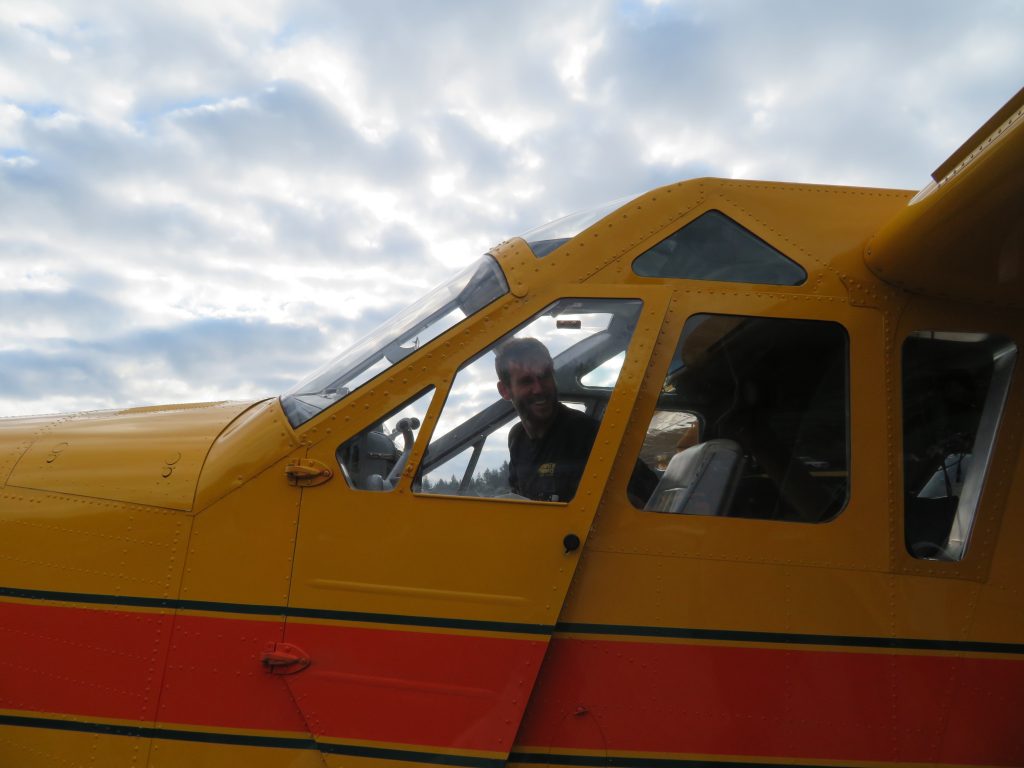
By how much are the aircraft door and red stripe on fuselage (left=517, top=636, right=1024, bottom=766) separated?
7.7 inches

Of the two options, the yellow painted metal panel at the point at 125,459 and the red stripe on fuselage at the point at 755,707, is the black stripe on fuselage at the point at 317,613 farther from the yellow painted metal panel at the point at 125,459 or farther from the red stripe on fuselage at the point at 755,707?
the yellow painted metal panel at the point at 125,459

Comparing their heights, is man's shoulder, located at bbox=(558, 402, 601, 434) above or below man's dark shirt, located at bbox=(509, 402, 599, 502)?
above

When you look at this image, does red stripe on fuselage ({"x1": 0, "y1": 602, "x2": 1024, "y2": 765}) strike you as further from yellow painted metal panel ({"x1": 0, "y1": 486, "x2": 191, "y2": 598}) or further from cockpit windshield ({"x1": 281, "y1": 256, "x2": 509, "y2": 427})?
cockpit windshield ({"x1": 281, "y1": 256, "x2": 509, "y2": 427})

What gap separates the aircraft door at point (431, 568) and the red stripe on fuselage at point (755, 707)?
0.64ft

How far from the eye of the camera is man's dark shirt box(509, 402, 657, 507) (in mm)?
2842

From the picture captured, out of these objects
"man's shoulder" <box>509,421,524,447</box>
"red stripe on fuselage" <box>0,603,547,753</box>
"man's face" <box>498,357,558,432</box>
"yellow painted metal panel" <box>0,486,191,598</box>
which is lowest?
"red stripe on fuselage" <box>0,603,547,753</box>

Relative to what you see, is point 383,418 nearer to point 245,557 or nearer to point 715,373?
point 245,557

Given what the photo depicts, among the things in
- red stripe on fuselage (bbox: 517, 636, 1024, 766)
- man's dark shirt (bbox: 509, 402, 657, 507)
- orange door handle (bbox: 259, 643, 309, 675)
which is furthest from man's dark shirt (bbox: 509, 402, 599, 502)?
orange door handle (bbox: 259, 643, 309, 675)

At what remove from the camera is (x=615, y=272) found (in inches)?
120

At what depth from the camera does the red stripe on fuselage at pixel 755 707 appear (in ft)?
8.75

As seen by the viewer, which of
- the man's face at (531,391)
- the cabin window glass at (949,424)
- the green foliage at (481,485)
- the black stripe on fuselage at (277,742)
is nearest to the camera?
the black stripe on fuselage at (277,742)

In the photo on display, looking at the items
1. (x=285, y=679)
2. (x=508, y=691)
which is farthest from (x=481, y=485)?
(x=285, y=679)

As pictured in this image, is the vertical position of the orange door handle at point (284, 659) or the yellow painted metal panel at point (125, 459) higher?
the yellow painted metal panel at point (125, 459)

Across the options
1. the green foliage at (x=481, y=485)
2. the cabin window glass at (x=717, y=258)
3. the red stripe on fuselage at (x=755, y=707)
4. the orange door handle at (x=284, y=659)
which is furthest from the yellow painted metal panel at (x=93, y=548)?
the cabin window glass at (x=717, y=258)
